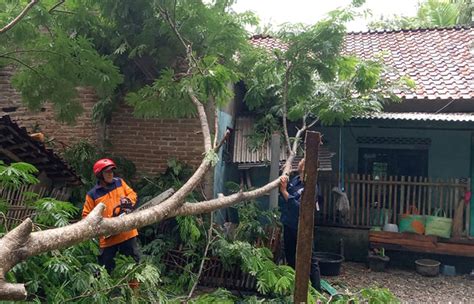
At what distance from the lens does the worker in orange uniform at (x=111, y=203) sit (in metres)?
4.36

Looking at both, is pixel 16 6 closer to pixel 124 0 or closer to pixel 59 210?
pixel 124 0

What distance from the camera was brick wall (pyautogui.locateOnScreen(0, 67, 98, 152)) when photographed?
24.4ft

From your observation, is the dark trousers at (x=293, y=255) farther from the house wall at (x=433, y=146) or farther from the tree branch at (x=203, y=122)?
the house wall at (x=433, y=146)

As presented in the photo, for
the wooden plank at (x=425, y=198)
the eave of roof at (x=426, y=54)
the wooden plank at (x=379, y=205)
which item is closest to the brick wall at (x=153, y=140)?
the eave of roof at (x=426, y=54)

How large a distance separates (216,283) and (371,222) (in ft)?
11.0

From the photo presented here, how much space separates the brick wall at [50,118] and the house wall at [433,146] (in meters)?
4.30

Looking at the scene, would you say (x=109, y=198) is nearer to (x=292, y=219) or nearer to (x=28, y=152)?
(x=28, y=152)

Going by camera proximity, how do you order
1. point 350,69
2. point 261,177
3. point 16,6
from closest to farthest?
1. point 16,6
2. point 350,69
3. point 261,177

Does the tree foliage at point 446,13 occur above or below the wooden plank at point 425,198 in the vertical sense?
above

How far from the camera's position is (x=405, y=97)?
775cm

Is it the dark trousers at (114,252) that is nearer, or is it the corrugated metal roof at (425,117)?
the dark trousers at (114,252)

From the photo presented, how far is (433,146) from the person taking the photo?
827 cm

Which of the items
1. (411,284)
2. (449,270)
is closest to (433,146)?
(449,270)

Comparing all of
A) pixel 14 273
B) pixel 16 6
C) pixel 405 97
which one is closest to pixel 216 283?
pixel 14 273
